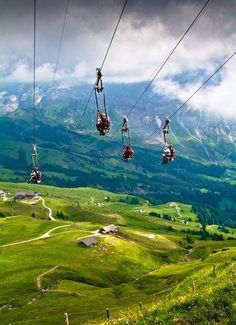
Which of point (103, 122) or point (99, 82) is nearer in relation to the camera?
point (99, 82)

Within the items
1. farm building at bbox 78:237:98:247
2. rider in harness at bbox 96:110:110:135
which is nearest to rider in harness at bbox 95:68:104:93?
rider in harness at bbox 96:110:110:135

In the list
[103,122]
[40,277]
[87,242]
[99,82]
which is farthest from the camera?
[87,242]

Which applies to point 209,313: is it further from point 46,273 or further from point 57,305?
point 46,273

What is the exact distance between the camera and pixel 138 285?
144 m

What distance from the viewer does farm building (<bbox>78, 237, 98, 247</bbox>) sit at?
620ft

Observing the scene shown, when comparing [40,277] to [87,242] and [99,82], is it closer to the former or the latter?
[87,242]

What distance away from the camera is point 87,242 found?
190 meters

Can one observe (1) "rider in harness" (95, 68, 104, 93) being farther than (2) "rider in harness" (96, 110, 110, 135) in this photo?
No

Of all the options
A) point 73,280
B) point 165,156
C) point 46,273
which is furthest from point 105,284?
point 165,156

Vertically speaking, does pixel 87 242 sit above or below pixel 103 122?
below

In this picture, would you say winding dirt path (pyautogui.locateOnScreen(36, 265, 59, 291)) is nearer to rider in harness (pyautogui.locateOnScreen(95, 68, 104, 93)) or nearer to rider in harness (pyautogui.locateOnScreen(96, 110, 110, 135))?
rider in harness (pyautogui.locateOnScreen(96, 110, 110, 135))

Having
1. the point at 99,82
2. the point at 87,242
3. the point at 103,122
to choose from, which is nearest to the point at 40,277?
the point at 87,242

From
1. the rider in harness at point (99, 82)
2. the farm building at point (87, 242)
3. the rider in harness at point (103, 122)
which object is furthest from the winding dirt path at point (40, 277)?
the rider in harness at point (99, 82)

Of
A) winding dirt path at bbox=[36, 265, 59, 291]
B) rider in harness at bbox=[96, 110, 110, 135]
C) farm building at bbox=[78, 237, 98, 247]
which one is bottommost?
winding dirt path at bbox=[36, 265, 59, 291]
